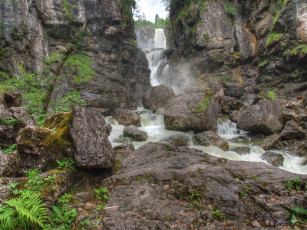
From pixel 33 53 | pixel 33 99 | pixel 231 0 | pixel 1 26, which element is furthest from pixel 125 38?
pixel 33 99

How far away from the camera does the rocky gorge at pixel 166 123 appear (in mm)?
2760

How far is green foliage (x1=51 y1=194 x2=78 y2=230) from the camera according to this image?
2287mm

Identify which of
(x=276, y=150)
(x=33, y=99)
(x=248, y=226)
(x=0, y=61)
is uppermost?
(x=0, y=61)

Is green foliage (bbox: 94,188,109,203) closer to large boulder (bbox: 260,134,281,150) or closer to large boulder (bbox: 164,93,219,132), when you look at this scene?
large boulder (bbox: 164,93,219,132)

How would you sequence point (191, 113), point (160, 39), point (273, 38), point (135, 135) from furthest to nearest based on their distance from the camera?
point (160, 39)
point (273, 38)
point (191, 113)
point (135, 135)

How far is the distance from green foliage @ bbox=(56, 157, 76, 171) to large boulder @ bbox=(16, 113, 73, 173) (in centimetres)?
13

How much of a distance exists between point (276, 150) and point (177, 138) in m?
5.42

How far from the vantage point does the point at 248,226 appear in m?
2.51

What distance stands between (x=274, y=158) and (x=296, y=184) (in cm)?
568

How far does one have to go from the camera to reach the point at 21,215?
6.68 feet

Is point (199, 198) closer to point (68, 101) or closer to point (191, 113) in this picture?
point (68, 101)

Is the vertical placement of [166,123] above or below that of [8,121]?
below

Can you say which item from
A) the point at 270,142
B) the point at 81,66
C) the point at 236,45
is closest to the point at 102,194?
the point at 270,142

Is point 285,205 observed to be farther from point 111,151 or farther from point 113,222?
point 111,151
